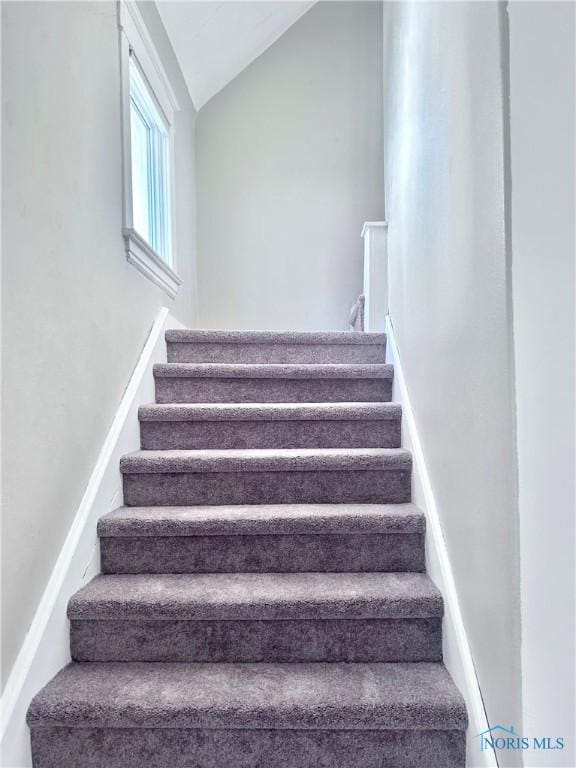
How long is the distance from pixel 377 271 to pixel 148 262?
1059 millimetres

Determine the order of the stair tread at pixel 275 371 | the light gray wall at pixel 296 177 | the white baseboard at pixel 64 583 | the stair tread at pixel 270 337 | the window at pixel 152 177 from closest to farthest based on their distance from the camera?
the white baseboard at pixel 64 583, the stair tread at pixel 275 371, the stair tread at pixel 270 337, the window at pixel 152 177, the light gray wall at pixel 296 177

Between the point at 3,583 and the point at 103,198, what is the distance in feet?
3.89

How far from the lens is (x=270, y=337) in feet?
7.12

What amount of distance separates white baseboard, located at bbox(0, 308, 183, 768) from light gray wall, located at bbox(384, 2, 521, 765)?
3.19ft

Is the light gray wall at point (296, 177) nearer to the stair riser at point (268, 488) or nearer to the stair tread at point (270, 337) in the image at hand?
the stair tread at point (270, 337)

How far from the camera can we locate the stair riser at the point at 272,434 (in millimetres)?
1719

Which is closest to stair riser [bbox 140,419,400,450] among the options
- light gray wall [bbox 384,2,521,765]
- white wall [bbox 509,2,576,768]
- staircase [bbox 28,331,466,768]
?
staircase [bbox 28,331,466,768]

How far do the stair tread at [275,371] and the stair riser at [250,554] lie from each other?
2.48 feet

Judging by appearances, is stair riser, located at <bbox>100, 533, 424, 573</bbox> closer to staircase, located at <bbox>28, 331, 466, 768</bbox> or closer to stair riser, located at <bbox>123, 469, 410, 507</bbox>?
staircase, located at <bbox>28, 331, 466, 768</bbox>

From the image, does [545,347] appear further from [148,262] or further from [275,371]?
[148,262]

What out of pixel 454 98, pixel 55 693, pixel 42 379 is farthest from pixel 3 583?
pixel 454 98

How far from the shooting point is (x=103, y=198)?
154 cm

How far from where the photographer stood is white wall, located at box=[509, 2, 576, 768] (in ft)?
2.63

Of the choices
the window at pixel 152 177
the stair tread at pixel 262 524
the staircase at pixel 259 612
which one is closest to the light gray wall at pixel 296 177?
the window at pixel 152 177
